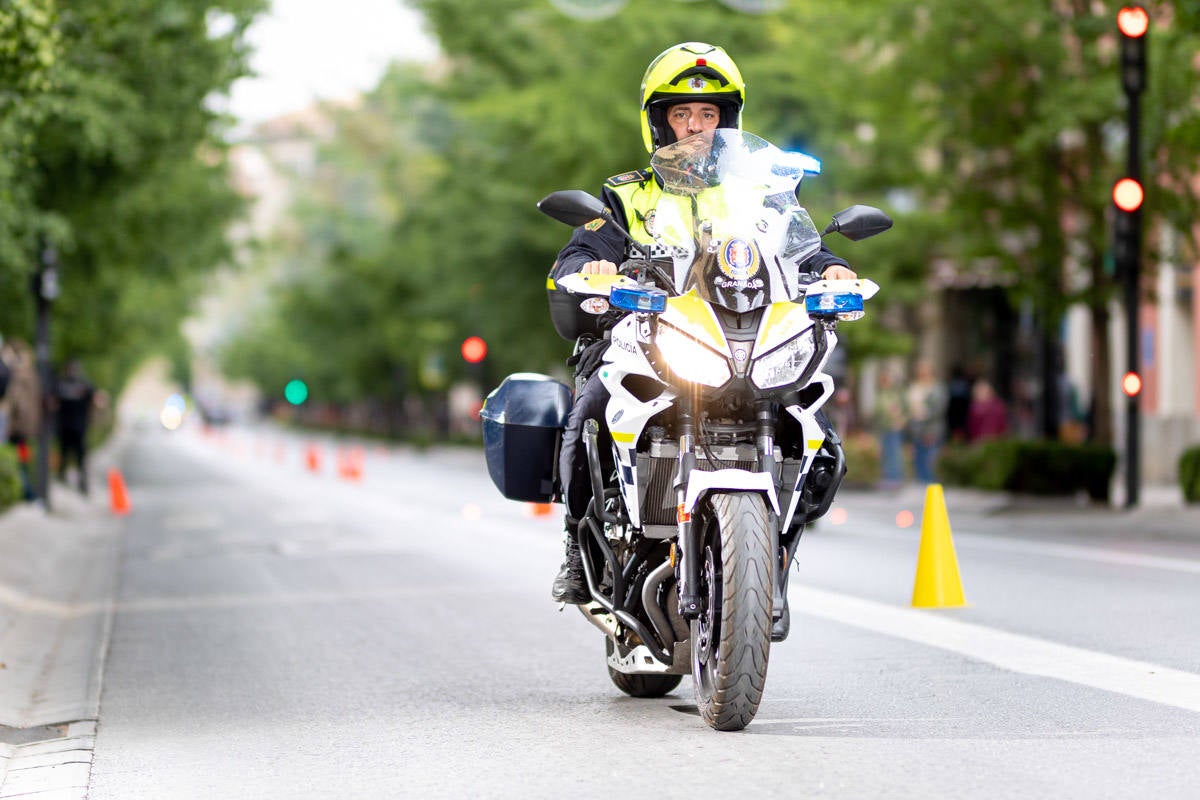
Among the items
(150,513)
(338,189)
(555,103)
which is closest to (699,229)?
(150,513)

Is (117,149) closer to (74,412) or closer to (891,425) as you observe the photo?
(74,412)

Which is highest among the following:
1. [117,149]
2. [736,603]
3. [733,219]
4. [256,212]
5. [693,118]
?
[256,212]

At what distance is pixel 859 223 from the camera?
662 cm

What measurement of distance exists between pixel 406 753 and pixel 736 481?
1.40 metres

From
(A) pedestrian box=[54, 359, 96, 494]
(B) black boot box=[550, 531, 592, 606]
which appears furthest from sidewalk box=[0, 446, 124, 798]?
(A) pedestrian box=[54, 359, 96, 494]

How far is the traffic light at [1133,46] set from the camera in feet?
63.4

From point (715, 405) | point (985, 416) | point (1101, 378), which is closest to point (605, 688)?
point (715, 405)

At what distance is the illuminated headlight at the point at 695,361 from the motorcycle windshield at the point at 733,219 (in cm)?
19

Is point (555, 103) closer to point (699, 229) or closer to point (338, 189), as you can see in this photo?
point (699, 229)

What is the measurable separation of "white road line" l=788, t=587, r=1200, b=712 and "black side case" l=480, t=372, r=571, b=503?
7.06ft

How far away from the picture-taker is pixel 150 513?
2464 cm

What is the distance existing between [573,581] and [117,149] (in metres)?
12.6

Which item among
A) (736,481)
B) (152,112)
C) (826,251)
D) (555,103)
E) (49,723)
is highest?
(555,103)

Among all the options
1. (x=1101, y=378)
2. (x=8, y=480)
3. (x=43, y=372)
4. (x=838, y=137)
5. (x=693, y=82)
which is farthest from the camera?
(x=838, y=137)
